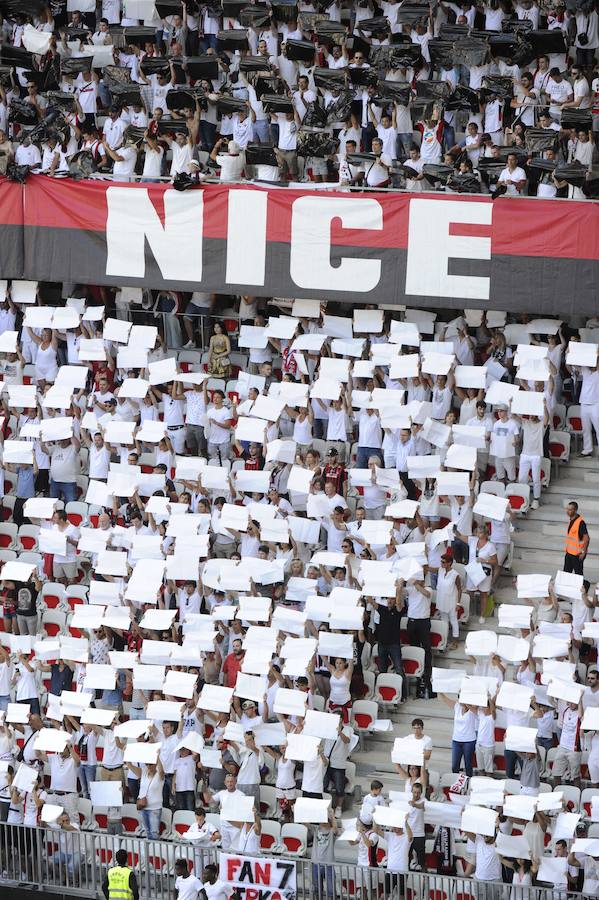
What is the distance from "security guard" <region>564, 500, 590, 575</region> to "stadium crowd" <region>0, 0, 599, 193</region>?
198 inches

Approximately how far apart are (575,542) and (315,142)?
7.63 metres

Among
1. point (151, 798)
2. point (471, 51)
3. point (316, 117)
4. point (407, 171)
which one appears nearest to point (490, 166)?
point (407, 171)

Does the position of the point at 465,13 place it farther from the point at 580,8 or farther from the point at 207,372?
the point at 207,372

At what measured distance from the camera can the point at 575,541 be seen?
23812 millimetres

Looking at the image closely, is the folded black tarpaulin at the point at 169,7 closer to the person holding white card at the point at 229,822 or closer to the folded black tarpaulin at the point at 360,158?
the folded black tarpaulin at the point at 360,158

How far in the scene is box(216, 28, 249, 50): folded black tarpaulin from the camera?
1177 inches

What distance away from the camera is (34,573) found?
2534 cm

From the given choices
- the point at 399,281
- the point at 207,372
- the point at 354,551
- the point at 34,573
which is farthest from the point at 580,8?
the point at 34,573

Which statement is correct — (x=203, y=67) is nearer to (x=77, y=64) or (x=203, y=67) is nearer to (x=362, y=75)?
(x=77, y=64)

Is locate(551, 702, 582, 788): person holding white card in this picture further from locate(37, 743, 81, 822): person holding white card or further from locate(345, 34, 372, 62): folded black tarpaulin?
locate(345, 34, 372, 62): folded black tarpaulin

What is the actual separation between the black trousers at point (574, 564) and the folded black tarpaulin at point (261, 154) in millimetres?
7618

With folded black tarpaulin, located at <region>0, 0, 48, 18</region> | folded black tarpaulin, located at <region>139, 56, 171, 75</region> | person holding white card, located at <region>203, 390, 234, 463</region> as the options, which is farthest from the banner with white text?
folded black tarpaulin, located at <region>0, 0, 48, 18</region>

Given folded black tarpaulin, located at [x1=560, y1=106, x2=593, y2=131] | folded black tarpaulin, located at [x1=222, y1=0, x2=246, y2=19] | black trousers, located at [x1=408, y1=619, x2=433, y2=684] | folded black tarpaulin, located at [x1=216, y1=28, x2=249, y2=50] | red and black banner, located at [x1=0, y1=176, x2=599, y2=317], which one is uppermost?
folded black tarpaulin, located at [x1=222, y1=0, x2=246, y2=19]

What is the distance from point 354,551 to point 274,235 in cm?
559
